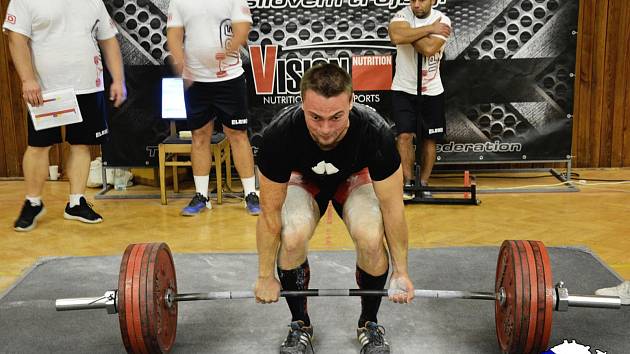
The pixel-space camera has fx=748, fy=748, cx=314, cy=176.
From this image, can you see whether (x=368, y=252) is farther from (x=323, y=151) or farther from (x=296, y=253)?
(x=323, y=151)

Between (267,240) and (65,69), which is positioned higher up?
(65,69)

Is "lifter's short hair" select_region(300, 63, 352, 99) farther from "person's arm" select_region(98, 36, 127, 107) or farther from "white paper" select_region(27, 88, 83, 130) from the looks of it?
"person's arm" select_region(98, 36, 127, 107)

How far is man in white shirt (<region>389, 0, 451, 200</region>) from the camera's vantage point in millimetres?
4645

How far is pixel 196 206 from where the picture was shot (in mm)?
4719

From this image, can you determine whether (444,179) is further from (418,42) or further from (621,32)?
(621,32)

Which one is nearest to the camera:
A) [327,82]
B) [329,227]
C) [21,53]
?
[327,82]

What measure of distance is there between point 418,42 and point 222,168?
1724 millimetres

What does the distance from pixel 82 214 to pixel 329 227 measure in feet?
4.95

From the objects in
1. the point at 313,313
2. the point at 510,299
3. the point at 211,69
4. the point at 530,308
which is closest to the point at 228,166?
the point at 211,69

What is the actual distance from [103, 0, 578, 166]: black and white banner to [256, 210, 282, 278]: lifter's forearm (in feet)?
9.43

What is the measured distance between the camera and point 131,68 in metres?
5.20

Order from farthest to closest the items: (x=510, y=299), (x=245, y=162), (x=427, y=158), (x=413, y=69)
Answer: (x=427, y=158) → (x=413, y=69) → (x=245, y=162) → (x=510, y=299)

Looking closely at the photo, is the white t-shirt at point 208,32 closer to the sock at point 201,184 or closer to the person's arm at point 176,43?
the person's arm at point 176,43

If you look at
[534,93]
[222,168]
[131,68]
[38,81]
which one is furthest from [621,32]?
[38,81]
